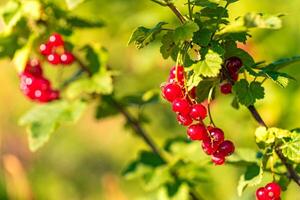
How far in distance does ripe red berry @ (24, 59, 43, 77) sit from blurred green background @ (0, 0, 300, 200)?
26 centimetres

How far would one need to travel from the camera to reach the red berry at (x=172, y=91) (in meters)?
2.23

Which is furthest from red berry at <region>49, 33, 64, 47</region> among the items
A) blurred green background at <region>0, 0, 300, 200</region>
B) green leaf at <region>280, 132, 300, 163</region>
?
green leaf at <region>280, 132, 300, 163</region>

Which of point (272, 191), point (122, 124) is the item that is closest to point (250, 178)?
point (272, 191)

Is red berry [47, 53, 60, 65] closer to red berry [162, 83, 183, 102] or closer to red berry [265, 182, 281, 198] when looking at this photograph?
red berry [162, 83, 183, 102]

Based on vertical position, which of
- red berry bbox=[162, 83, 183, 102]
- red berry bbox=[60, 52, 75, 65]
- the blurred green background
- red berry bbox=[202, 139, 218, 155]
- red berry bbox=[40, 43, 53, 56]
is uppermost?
red berry bbox=[162, 83, 183, 102]

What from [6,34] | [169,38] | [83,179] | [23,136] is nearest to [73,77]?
[6,34]

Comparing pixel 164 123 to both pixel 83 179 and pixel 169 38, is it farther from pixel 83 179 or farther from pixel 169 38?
pixel 169 38

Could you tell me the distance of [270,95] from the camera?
4.44m

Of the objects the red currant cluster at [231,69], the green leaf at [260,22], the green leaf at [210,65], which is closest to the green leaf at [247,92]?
the red currant cluster at [231,69]

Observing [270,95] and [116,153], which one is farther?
[116,153]

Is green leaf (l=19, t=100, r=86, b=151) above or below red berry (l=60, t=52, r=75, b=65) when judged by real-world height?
below

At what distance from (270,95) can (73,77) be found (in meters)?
1.51

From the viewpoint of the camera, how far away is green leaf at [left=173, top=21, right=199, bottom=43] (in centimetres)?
209

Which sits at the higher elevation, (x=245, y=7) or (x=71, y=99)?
(x=71, y=99)
